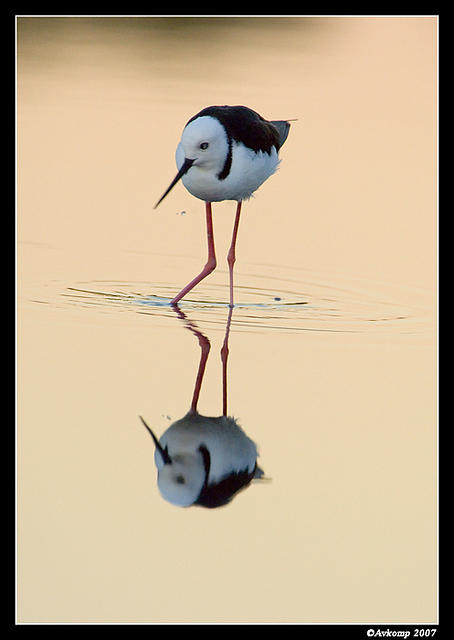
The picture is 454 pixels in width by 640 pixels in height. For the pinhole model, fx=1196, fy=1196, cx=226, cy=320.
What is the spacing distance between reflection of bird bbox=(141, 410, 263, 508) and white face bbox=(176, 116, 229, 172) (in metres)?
1.70

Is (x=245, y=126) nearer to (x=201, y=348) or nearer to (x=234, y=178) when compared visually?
(x=234, y=178)

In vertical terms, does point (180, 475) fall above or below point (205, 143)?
below

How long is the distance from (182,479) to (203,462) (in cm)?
12

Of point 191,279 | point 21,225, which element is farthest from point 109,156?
point 191,279

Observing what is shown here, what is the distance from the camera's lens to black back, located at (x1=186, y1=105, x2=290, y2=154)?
532cm

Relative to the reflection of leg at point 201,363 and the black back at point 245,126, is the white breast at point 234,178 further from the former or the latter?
the reflection of leg at point 201,363

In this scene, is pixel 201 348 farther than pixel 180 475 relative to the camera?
Yes

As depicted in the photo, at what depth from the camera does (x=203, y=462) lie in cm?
353

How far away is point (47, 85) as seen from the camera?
→ 980cm

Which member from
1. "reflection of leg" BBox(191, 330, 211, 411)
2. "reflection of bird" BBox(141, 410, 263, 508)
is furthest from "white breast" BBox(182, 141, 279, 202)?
"reflection of bird" BBox(141, 410, 263, 508)

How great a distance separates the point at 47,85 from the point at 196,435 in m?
6.64

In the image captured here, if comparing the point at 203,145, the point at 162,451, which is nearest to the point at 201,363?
the point at 162,451

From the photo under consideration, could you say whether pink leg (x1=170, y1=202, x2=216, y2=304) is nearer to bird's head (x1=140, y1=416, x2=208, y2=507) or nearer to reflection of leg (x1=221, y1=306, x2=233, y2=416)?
reflection of leg (x1=221, y1=306, x2=233, y2=416)

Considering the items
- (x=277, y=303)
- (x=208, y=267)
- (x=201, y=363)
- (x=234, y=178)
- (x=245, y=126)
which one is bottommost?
(x=201, y=363)
